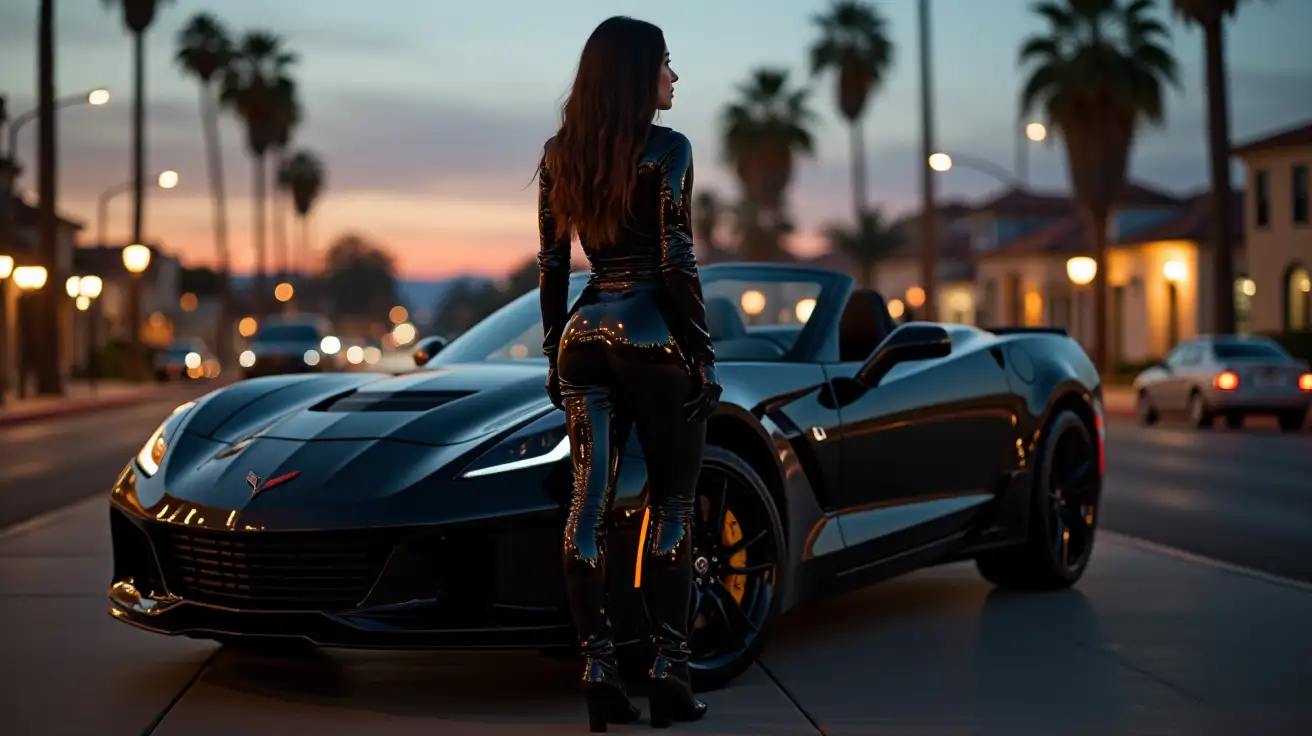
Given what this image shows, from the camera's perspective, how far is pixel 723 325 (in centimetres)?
726

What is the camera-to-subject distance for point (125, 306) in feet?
316

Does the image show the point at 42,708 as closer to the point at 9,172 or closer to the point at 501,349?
the point at 501,349

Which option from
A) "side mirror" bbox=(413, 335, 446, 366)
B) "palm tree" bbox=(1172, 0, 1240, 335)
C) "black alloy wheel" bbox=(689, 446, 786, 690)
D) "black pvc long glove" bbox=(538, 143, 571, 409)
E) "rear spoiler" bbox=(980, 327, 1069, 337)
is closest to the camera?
"black pvc long glove" bbox=(538, 143, 571, 409)

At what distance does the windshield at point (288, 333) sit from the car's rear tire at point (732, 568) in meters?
37.8

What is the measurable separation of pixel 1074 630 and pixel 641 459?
8.64ft

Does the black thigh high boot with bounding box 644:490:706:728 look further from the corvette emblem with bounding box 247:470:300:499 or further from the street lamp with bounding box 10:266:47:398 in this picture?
the street lamp with bounding box 10:266:47:398

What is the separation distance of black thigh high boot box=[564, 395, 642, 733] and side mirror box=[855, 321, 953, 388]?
1.94 meters

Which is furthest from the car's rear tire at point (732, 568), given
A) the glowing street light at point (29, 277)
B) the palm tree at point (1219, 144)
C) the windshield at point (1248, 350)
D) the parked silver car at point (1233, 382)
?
the glowing street light at point (29, 277)

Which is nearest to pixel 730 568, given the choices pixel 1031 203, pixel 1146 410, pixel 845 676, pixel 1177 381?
pixel 845 676

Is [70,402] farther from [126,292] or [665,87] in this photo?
[126,292]

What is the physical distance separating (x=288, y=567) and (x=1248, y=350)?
2411 centimetres

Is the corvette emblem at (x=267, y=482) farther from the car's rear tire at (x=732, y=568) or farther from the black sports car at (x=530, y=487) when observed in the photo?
the car's rear tire at (x=732, y=568)

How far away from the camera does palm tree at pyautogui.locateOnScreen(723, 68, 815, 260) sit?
A: 7944 centimetres

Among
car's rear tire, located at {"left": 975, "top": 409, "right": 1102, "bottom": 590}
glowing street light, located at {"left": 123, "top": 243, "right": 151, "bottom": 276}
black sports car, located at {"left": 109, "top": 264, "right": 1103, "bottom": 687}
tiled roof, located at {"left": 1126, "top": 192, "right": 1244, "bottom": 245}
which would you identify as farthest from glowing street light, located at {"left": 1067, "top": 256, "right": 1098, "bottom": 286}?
black sports car, located at {"left": 109, "top": 264, "right": 1103, "bottom": 687}
